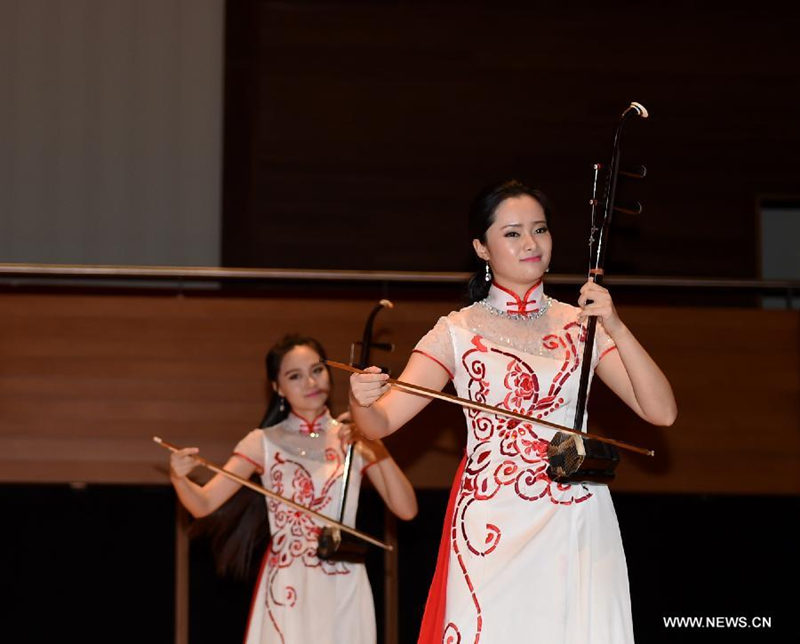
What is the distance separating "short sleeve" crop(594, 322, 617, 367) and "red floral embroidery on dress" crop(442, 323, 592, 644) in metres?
0.04

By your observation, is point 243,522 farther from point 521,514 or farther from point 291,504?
point 521,514

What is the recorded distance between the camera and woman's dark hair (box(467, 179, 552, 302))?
112 inches

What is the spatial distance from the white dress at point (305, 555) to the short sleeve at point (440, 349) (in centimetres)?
138

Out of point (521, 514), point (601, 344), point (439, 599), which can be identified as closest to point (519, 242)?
point (601, 344)

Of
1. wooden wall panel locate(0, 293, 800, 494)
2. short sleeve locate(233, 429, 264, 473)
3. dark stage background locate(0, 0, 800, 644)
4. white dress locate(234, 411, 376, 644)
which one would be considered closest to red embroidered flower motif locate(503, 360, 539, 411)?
white dress locate(234, 411, 376, 644)

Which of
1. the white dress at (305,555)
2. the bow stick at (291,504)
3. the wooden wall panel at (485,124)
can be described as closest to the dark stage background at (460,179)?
the wooden wall panel at (485,124)

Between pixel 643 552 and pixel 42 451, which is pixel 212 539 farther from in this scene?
pixel 643 552

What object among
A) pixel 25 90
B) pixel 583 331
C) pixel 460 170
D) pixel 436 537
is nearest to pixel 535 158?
pixel 460 170

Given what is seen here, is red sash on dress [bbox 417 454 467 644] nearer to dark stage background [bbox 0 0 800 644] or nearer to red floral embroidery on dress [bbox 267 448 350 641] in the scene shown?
red floral embroidery on dress [bbox 267 448 350 641]

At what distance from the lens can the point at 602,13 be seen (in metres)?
6.48

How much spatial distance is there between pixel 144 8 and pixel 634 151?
2561 millimetres

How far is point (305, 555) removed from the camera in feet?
13.2

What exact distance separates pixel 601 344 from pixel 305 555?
5.33ft

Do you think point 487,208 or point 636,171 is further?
point 487,208
